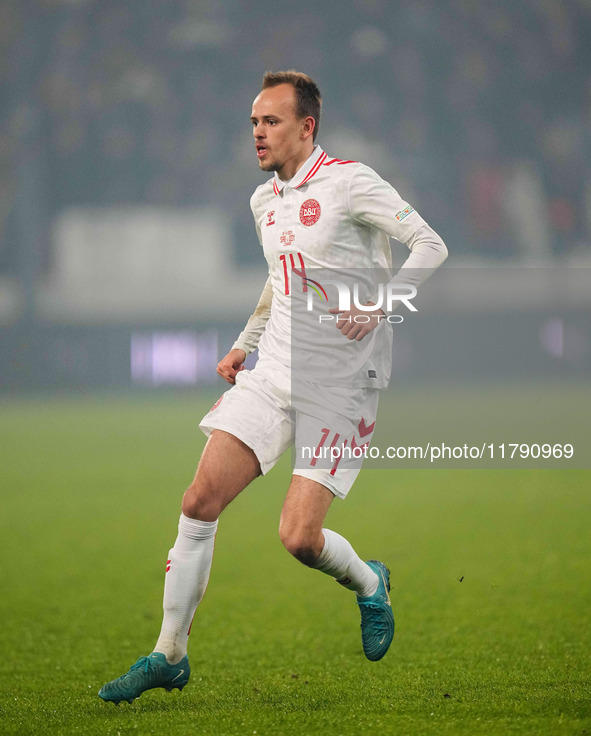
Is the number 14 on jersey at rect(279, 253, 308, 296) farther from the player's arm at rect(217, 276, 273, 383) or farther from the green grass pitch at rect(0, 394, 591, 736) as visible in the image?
the green grass pitch at rect(0, 394, 591, 736)

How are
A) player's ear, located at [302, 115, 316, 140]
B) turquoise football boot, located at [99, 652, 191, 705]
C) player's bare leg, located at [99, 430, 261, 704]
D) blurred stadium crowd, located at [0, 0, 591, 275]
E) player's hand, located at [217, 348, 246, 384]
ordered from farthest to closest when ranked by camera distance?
blurred stadium crowd, located at [0, 0, 591, 275], player's hand, located at [217, 348, 246, 384], player's ear, located at [302, 115, 316, 140], player's bare leg, located at [99, 430, 261, 704], turquoise football boot, located at [99, 652, 191, 705]

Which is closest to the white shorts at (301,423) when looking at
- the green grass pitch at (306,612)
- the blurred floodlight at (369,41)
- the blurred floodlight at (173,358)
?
the green grass pitch at (306,612)

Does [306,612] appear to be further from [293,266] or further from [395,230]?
[395,230]

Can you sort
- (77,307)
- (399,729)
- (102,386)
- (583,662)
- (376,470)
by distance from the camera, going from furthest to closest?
(77,307) < (102,386) < (376,470) < (583,662) < (399,729)

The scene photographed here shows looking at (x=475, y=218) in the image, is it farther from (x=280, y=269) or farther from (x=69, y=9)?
(x=280, y=269)

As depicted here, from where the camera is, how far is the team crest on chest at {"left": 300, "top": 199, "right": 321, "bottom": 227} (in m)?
3.30

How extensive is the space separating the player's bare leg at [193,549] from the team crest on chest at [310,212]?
29.8 inches

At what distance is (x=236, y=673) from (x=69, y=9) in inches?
1164

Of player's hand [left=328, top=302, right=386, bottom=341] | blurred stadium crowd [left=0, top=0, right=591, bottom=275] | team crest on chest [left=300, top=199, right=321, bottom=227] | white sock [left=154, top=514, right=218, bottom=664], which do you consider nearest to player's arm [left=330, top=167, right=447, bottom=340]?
player's hand [left=328, top=302, right=386, bottom=341]

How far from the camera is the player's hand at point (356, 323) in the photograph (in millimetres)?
3100

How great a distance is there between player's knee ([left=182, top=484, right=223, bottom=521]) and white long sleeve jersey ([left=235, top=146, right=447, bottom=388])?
0.51 meters

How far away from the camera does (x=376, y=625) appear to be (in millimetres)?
3383

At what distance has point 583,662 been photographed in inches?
150

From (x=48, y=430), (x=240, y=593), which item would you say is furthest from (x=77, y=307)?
(x=240, y=593)
